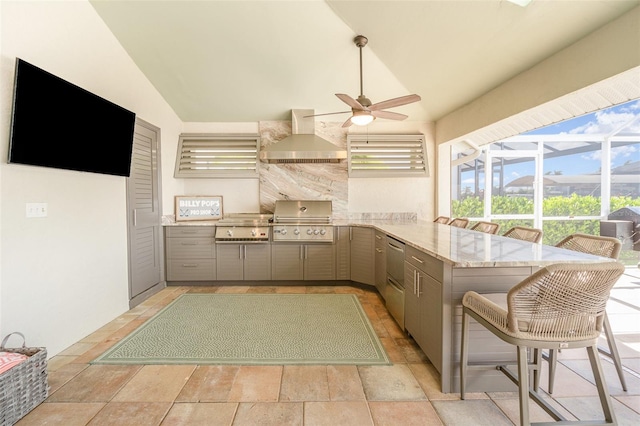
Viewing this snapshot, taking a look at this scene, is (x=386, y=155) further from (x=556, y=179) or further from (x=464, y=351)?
(x=464, y=351)

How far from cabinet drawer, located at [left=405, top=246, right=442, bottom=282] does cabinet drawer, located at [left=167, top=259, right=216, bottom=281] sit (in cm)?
280

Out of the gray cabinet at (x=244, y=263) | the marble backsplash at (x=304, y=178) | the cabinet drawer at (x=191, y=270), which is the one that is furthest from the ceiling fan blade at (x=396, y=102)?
the cabinet drawer at (x=191, y=270)

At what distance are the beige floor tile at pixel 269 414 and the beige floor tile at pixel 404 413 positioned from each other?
16.9 inches

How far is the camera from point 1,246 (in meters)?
1.85

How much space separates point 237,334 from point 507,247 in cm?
225

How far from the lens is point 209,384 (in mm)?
1843

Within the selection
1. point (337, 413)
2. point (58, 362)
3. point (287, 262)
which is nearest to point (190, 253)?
point (287, 262)

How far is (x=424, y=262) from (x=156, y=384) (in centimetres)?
196

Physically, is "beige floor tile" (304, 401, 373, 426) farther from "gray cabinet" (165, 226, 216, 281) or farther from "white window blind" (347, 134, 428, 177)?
"white window blind" (347, 134, 428, 177)

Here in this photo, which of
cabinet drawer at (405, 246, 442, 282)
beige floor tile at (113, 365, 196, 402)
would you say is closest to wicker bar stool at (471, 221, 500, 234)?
cabinet drawer at (405, 246, 442, 282)

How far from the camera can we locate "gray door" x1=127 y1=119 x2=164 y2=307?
3216mm

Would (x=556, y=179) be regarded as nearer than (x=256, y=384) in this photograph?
No

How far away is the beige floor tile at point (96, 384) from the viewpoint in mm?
1727

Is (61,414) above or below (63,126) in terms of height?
below
